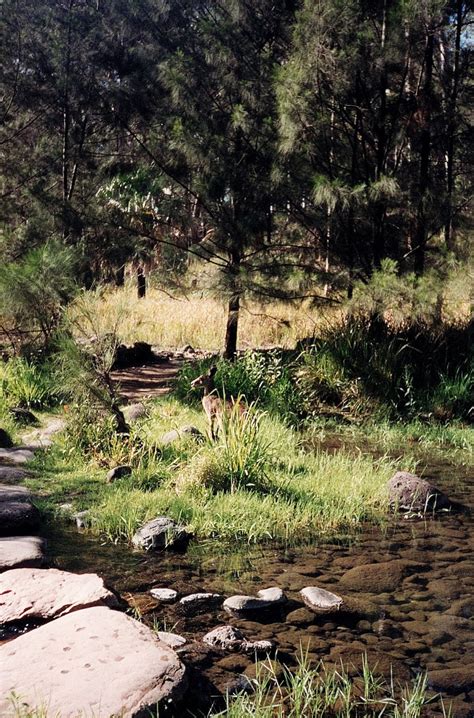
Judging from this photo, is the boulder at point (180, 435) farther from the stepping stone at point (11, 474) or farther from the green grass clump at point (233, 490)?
the stepping stone at point (11, 474)

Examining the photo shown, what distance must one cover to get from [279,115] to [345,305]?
8.61 ft

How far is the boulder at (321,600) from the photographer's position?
447cm

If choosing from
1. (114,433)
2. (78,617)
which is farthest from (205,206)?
(78,617)

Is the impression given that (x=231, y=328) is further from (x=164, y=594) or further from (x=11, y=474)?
(x=164, y=594)

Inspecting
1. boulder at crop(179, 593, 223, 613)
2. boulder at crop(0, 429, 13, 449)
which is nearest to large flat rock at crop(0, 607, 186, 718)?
boulder at crop(179, 593, 223, 613)

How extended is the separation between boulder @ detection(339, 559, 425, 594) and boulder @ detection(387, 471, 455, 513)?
1.11 meters

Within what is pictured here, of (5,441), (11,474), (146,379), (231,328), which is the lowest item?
(11,474)

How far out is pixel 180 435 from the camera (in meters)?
7.54

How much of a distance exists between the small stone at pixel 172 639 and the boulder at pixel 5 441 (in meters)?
4.36

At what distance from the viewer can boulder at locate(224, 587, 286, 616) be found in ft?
14.6

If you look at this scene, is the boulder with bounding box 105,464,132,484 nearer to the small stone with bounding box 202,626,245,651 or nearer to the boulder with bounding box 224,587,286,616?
the boulder with bounding box 224,587,286,616

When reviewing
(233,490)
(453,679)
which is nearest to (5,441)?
(233,490)

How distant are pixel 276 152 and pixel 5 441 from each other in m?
5.27

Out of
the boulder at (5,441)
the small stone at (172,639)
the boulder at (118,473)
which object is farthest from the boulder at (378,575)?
the boulder at (5,441)
